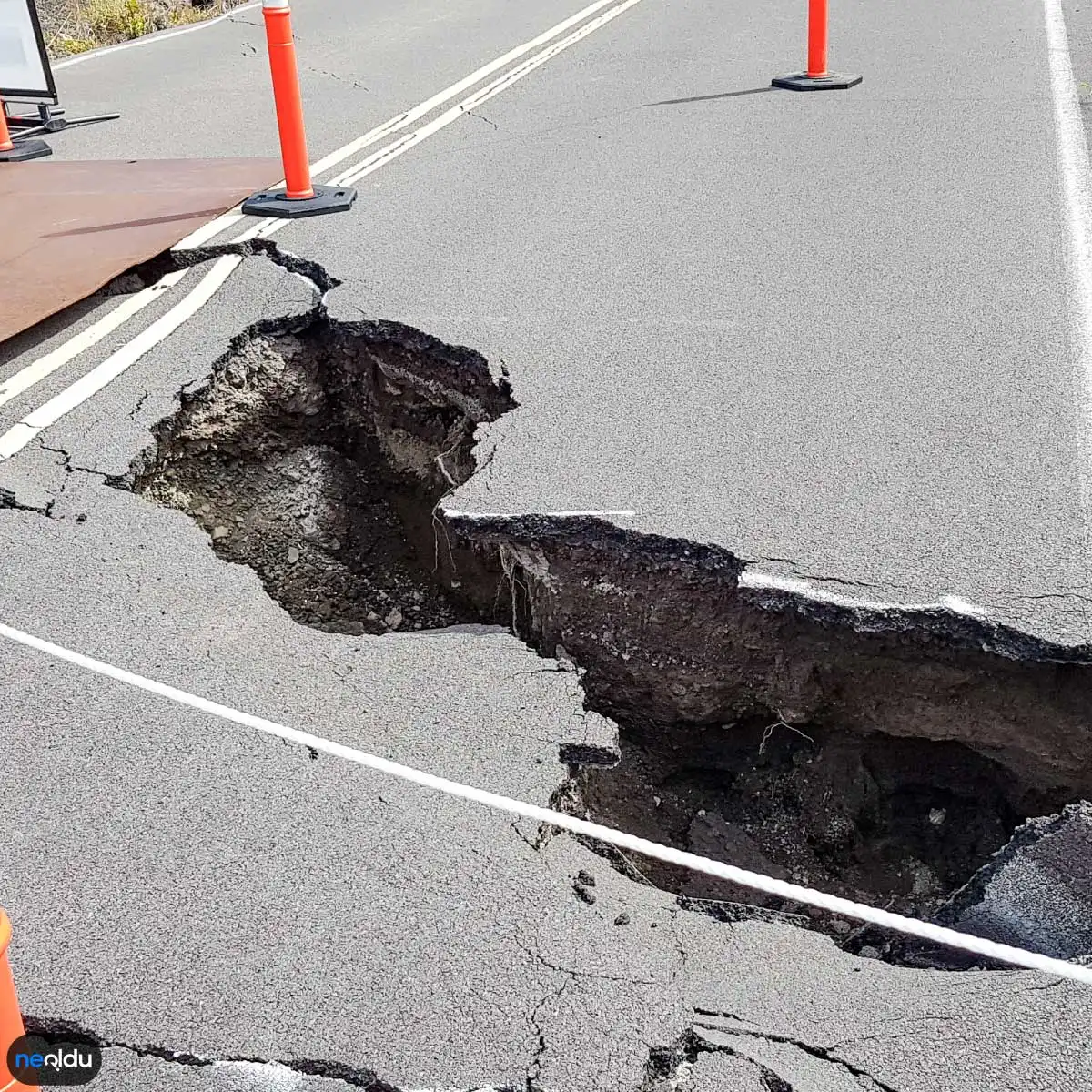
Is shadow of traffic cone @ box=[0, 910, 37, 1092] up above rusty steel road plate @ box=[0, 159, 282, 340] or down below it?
below

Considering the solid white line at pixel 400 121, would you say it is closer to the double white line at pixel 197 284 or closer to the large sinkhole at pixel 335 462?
the double white line at pixel 197 284

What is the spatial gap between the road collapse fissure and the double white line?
0.56 metres

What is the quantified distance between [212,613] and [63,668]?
0.48 metres

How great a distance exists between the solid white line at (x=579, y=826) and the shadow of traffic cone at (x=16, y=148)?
614cm

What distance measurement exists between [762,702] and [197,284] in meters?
3.94

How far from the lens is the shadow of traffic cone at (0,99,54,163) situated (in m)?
8.78

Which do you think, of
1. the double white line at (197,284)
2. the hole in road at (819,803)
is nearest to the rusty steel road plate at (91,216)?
the double white line at (197,284)

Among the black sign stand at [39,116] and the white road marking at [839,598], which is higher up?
the black sign stand at [39,116]

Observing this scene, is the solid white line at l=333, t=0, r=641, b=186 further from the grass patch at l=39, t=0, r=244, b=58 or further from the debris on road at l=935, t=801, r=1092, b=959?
the debris on road at l=935, t=801, r=1092, b=959

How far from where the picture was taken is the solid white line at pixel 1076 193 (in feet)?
17.0

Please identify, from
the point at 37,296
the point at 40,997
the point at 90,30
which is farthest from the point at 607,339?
the point at 90,30

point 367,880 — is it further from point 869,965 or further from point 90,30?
point 90,30

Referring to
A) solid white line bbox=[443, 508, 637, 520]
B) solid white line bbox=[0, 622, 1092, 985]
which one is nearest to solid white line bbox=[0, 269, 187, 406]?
solid white line bbox=[0, 622, 1092, 985]

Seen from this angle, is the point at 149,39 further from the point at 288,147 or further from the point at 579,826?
the point at 579,826
